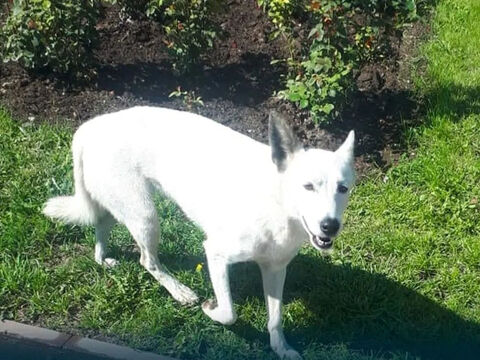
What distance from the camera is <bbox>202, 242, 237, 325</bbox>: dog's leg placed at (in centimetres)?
436

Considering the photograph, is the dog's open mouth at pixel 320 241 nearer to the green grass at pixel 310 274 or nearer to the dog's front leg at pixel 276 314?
the dog's front leg at pixel 276 314

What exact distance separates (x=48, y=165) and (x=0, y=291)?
1.23 meters

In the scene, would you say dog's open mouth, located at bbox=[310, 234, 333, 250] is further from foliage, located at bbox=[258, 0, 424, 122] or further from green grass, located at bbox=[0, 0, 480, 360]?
foliage, located at bbox=[258, 0, 424, 122]

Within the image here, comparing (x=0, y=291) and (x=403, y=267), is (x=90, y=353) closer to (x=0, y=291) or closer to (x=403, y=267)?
(x=0, y=291)

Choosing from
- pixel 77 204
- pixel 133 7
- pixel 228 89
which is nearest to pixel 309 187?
pixel 77 204

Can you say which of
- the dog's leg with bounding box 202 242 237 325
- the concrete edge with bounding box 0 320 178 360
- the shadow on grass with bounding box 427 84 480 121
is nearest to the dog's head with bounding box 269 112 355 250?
the dog's leg with bounding box 202 242 237 325

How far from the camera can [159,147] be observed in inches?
177

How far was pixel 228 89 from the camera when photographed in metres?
6.63

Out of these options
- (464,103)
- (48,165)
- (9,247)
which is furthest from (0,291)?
(464,103)

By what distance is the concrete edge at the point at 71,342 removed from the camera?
4602 mm

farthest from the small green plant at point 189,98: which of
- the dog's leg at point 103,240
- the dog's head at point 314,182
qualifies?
the dog's head at point 314,182

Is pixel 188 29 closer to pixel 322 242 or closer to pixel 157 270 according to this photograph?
pixel 157 270

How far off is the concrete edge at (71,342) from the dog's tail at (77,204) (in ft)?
2.28

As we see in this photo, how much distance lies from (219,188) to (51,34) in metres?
2.80
